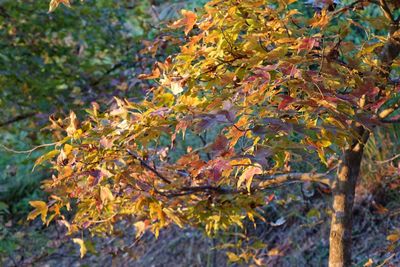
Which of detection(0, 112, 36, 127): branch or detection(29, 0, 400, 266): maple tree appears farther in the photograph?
detection(0, 112, 36, 127): branch

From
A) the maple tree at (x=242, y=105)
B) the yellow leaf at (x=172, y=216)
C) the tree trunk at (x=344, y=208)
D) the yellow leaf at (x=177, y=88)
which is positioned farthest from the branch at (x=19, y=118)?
the yellow leaf at (x=177, y=88)

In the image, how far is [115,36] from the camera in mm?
4660

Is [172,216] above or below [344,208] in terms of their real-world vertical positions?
above

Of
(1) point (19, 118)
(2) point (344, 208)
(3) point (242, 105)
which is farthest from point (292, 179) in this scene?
(1) point (19, 118)

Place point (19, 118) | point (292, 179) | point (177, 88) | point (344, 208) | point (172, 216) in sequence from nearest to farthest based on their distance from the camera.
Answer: point (177, 88)
point (172, 216)
point (344, 208)
point (292, 179)
point (19, 118)

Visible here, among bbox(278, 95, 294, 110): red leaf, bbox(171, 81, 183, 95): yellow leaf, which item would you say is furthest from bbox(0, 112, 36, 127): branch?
bbox(278, 95, 294, 110): red leaf

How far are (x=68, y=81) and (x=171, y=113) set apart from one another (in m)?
2.61

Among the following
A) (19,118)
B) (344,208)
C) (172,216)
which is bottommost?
(19,118)

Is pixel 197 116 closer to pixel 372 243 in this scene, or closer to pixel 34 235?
pixel 34 235

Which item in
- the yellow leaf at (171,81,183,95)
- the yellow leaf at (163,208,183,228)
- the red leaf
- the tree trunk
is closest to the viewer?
the red leaf

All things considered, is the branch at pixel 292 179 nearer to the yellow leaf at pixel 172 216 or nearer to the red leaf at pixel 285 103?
the yellow leaf at pixel 172 216

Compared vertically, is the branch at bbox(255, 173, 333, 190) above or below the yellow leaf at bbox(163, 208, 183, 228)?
below

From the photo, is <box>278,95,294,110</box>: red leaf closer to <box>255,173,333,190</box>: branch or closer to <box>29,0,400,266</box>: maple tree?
<box>29,0,400,266</box>: maple tree

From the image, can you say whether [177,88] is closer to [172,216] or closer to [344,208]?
[172,216]
